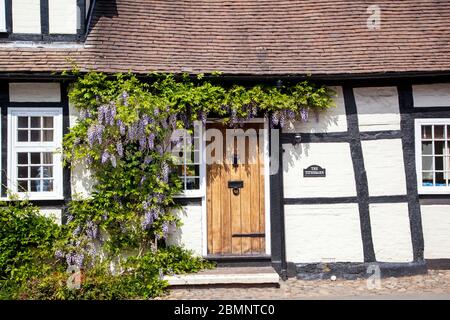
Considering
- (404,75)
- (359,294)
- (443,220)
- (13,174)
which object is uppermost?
(404,75)

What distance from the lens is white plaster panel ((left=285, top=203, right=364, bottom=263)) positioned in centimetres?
A: 786

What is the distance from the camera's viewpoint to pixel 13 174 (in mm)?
7461

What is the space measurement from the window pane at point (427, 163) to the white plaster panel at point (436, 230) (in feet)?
2.16

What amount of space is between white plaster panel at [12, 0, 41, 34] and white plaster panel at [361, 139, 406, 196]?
5.76 meters

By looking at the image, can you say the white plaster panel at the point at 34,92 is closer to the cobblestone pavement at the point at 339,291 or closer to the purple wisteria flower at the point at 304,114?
the cobblestone pavement at the point at 339,291

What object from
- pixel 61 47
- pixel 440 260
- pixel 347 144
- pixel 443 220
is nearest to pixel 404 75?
pixel 347 144

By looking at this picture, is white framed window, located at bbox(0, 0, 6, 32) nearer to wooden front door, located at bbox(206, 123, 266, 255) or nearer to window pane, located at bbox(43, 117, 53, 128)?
window pane, located at bbox(43, 117, 53, 128)

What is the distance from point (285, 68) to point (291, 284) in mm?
3522

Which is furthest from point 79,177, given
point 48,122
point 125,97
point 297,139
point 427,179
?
point 427,179

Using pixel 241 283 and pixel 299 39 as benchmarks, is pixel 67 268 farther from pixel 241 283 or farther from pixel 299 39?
pixel 299 39

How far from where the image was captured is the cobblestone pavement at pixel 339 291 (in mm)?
6848
